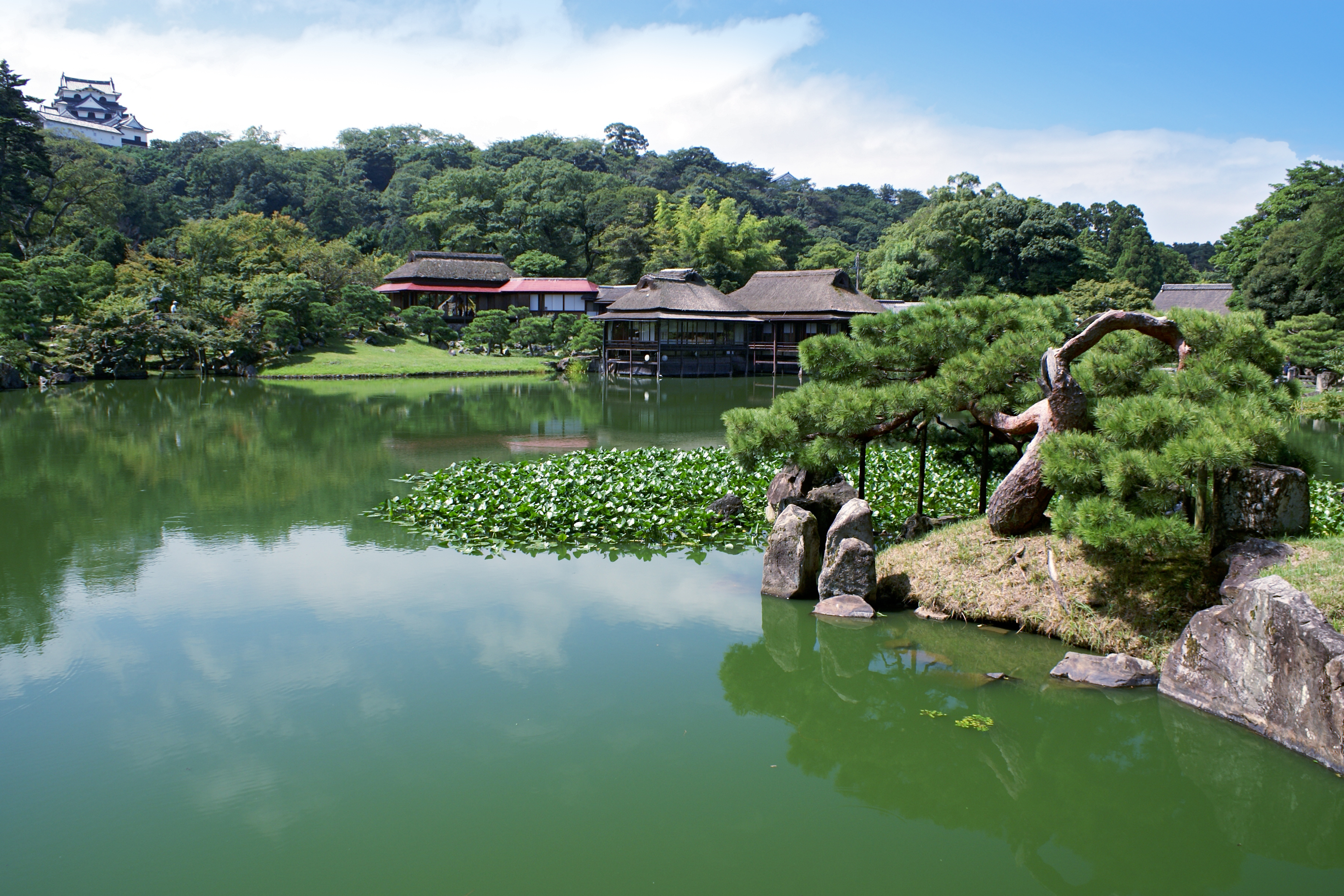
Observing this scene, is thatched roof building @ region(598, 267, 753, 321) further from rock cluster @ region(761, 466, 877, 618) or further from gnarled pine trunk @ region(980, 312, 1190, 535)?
gnarled pine trunk @ region(980, 312, 1190, 535)

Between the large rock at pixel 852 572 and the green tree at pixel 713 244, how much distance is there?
33.1 metres

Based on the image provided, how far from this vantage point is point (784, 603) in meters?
6.59

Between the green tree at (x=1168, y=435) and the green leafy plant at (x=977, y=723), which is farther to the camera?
the green leafy plant at (x=977, y=723)

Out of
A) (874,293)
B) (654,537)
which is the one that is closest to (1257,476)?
(654,537)

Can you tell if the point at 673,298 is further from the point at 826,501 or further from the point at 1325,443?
the point at 826,501

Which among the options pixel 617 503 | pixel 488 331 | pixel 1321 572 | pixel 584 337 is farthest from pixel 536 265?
pixel 1321 572

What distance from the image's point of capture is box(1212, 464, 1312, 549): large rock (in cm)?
514

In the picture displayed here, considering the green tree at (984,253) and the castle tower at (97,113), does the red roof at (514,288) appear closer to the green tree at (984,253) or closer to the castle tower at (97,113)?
the green tree at (984,253)

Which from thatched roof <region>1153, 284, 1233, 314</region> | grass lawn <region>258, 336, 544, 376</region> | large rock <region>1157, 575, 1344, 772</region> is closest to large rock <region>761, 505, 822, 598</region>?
large rock <region>1157, 575, 1344, 772</region>

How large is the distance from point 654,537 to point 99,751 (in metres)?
4.77

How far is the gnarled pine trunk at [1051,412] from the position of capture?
18.6 ft

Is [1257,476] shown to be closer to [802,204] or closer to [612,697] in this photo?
[612,697]

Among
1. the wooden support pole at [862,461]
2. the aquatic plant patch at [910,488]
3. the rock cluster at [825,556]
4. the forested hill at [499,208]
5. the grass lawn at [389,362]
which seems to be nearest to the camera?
the rock cluster at [825,556]

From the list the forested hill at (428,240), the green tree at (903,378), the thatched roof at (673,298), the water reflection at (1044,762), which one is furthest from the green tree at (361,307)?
the water reflection at (1044,762)
